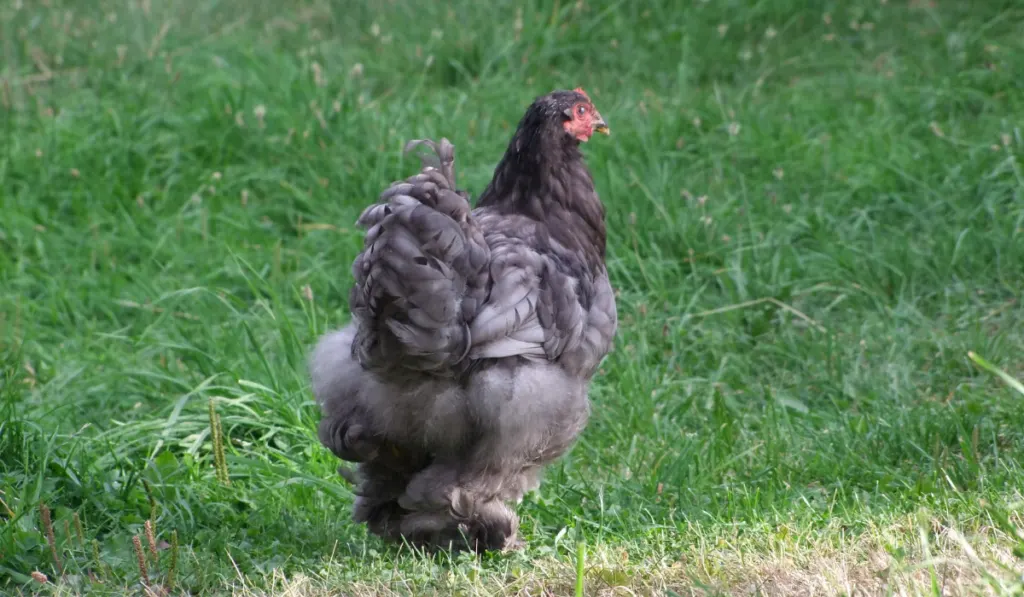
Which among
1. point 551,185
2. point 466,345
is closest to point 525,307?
point 466,345

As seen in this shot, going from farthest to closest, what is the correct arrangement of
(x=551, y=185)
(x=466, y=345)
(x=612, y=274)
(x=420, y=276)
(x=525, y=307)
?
(x=612, y=274), (x=551, y=185), (x=525, y=307), (x=466, y=345), (x=420, y=276)

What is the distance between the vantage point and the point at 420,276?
3.33 m

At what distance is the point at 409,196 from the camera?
11.1 ft

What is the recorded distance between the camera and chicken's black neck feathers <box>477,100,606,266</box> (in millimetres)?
4059

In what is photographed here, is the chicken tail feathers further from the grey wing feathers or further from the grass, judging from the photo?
the grass

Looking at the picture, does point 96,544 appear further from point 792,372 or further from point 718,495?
point 792,372

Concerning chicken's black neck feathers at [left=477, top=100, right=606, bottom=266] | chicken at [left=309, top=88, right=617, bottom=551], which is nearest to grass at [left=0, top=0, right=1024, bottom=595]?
chicken at [left=309, top=88, right=617, bottom=551]

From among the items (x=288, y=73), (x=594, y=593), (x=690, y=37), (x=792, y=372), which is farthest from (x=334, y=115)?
(x=594, y=593)

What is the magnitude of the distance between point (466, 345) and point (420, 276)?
26 centimetres

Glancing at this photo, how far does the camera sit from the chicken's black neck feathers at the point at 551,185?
4059 millimetres

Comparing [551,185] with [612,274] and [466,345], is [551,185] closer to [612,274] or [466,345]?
[466,345]

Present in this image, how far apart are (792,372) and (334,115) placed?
3065 mm

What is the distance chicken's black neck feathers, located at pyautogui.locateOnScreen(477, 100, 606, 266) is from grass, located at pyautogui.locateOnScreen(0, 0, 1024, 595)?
95 cm

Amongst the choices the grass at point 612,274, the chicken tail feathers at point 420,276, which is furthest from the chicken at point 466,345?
the grass at point 612,274
